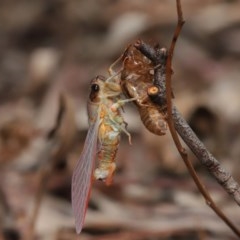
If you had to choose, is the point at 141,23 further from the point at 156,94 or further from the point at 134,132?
the point at 156,94

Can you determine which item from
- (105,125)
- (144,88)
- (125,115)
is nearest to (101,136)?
(105,125)

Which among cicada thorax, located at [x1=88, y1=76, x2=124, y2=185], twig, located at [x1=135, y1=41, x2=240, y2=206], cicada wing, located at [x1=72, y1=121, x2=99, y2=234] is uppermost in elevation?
twig, located at [x1=135, y1=41, x2=240, y2=206]

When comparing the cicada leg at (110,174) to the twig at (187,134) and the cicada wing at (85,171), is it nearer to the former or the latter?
the cicada wing at (85,171)

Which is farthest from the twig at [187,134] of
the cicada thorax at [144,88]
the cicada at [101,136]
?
the cicada at [101,136]

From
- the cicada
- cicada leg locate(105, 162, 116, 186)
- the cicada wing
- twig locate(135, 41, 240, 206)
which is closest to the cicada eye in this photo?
the cicada

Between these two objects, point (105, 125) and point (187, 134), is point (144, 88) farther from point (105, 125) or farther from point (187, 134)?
point (105, 125)

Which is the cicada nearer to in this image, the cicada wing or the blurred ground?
the cicada wing
